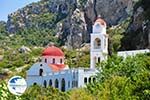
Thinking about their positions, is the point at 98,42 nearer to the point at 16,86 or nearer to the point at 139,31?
the point at 139,31

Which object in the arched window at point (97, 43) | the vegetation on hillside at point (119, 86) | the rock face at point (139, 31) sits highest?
the rock face at point (139, 31)

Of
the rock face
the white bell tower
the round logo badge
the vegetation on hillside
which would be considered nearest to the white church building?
the white bell tower

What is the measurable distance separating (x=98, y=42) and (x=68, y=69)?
220 inches

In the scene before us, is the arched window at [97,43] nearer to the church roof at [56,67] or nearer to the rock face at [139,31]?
the church roof at [56,67]

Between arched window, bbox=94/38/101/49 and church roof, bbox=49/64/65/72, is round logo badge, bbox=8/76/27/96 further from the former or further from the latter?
church roof, bbox=49/64/65/72

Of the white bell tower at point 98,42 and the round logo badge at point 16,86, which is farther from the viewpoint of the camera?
the white bell tower at point 98,42

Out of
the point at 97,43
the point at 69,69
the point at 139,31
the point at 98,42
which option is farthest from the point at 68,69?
the point at 139,31

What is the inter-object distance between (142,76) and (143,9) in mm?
65694

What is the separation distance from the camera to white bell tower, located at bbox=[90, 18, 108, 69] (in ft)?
219

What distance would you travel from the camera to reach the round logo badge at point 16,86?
39.1ft

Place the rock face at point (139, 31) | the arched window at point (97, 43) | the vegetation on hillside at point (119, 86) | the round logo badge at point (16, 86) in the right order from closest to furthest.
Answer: the round logo badge at point (16, 86) < the vegetation on hillside at point (119, 86) < the arched window at point (97, 43) < the rock face at point (139, 31)

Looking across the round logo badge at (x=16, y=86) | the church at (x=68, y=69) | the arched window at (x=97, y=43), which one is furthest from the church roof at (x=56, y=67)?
the round logo badge at (x=16, y=86)

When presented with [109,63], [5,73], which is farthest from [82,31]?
[109,63]

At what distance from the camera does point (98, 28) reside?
68125mm
